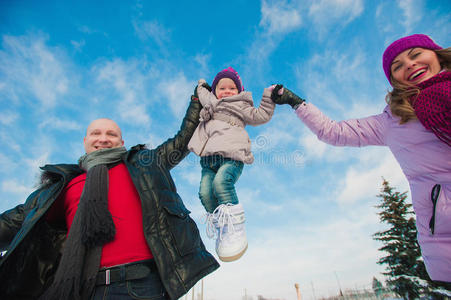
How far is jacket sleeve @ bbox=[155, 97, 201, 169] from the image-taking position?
114 inches

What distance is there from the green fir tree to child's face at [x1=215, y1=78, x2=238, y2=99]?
17.1 metres

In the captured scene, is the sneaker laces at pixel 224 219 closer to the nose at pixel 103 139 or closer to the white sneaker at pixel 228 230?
the white sneaker at pixel 228 230

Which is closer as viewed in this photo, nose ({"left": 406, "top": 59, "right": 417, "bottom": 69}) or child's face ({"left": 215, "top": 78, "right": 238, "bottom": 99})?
nose ({"left": 406, "top": 59, "right": 417, "bottom": 69})

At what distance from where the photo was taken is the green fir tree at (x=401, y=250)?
14656 millimetres

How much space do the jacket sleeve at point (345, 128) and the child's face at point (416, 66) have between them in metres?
0.38

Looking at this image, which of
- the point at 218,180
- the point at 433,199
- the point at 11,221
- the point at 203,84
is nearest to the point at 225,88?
the point at 203,84

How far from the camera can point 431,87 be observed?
212 cm

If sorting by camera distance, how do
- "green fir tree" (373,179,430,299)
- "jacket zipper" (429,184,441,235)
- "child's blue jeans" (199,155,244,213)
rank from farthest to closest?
"green fir tree" (373,179,430,299), "child's blue jeans" (199,155,244,213), "jacket zipper" (429,184,441,235)

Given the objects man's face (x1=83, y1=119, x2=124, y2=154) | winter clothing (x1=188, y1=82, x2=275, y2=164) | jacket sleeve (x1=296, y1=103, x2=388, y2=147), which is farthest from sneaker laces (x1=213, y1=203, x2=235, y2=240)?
man's face (x1=83, y1=119, x2=124, y2=154)

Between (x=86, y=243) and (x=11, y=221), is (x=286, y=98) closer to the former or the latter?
(x=86, y=243)

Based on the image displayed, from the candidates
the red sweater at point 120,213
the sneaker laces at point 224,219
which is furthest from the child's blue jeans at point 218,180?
the red sweater at point 120,213

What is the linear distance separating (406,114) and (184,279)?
233cm

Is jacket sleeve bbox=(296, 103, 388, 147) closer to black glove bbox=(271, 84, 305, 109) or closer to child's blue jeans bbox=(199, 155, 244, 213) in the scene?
black glove bbox=(271, 84, 305, 109)

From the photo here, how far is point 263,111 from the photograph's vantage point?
10.0ft
